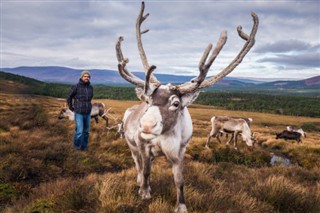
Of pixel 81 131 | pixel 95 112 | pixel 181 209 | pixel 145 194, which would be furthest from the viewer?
pixel 95 112

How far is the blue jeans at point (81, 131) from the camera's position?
9.33 metres

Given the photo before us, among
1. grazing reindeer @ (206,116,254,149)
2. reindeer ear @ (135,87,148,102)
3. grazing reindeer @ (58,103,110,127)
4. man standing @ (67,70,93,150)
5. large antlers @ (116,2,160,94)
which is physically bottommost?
grazing reindeer @ (206,116,254,149)

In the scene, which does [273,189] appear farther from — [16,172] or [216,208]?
[16,172]

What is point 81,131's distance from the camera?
9391 millimetres

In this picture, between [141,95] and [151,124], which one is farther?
[141,95]

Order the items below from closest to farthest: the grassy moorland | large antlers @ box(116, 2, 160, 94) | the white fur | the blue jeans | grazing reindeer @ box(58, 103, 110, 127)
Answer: the white fur
large antlers @ box(116, 2, 160, 94)
the grassy moorland
the blue jeans
grazing reindeer @ box(58, 103, 110, 127)

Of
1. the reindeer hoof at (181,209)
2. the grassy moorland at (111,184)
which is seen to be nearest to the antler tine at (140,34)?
the grassy moorland at (111,184)

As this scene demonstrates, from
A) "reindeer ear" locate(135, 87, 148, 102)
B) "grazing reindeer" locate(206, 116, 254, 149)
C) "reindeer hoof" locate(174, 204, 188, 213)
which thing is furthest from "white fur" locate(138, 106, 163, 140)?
"grazing reindeer" locate(206, 116, 254, 149)

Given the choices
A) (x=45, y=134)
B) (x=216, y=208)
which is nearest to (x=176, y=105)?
(x=216, y=208)

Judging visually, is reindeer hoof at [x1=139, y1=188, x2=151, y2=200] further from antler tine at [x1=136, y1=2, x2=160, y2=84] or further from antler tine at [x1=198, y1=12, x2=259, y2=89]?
antler tine at [x1=136, y1=2, x2=160, y2=84]

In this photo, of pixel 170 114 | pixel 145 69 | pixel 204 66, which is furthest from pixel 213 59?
pixel 145 69

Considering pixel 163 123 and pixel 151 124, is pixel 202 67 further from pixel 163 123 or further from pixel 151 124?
pixel 151 124

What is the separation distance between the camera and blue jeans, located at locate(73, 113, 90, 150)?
9328 millimetres

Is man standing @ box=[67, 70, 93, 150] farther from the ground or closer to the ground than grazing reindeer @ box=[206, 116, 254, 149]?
farther from the ground
